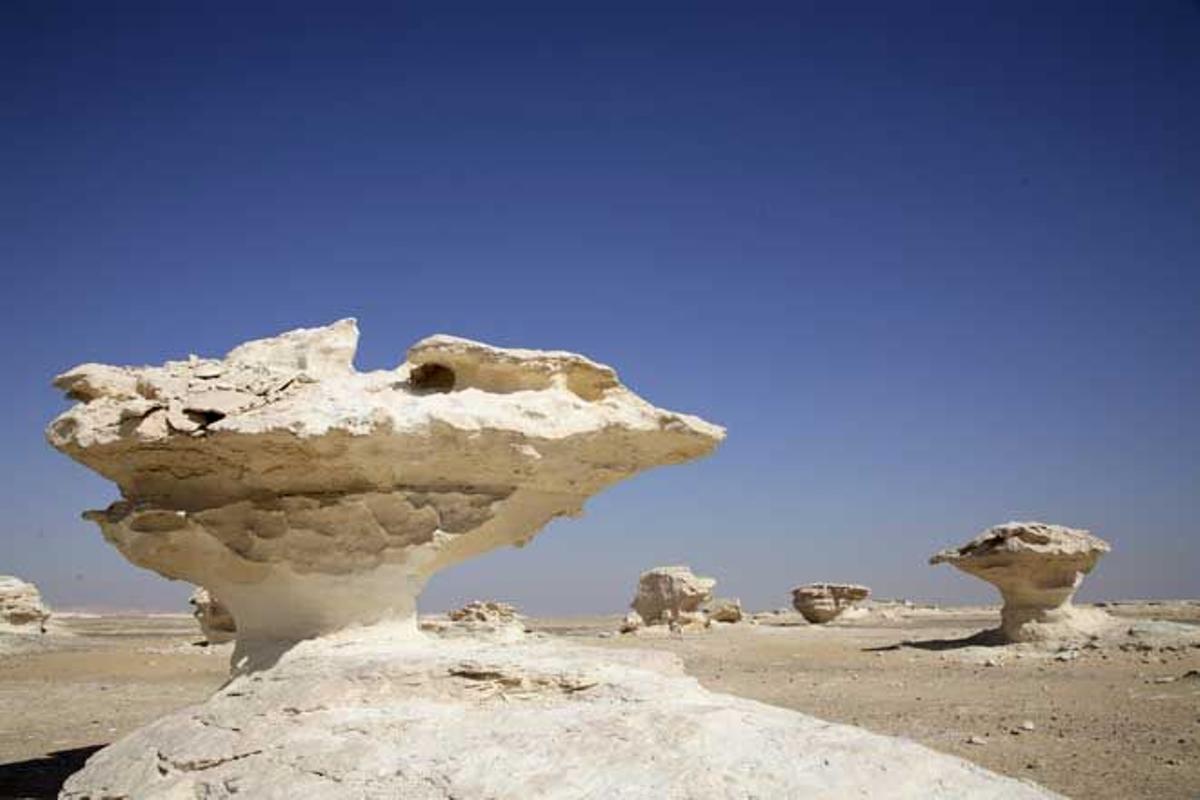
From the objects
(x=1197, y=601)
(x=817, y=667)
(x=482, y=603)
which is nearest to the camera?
(x=817, y=667)

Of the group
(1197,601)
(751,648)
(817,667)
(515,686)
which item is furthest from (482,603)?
(1197,601)

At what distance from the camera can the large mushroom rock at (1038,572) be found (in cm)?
1941

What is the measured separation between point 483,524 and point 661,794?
3518 mm

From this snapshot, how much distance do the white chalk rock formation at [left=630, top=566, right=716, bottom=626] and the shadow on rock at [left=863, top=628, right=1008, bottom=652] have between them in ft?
27.2

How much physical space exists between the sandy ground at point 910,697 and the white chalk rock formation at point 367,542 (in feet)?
10.5

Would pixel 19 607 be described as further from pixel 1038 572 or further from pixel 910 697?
pixel 1038 572

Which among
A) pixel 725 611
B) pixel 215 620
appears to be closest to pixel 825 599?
pixel 725 611

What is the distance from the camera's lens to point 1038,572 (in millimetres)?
19688

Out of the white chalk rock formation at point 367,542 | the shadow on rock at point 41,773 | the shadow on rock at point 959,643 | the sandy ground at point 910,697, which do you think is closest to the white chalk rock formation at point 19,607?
the sandy ground at point 910,697

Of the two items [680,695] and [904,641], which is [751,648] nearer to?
[904,641]

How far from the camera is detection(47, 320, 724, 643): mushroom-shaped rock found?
657 cm

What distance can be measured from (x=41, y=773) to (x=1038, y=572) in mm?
18112

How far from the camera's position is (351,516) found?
22.7ft

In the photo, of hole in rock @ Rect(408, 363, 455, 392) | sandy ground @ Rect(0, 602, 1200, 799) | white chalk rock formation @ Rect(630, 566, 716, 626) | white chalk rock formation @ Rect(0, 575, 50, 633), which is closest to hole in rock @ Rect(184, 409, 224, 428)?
hole in rock @ Rect(408, 363, 455, 392)
